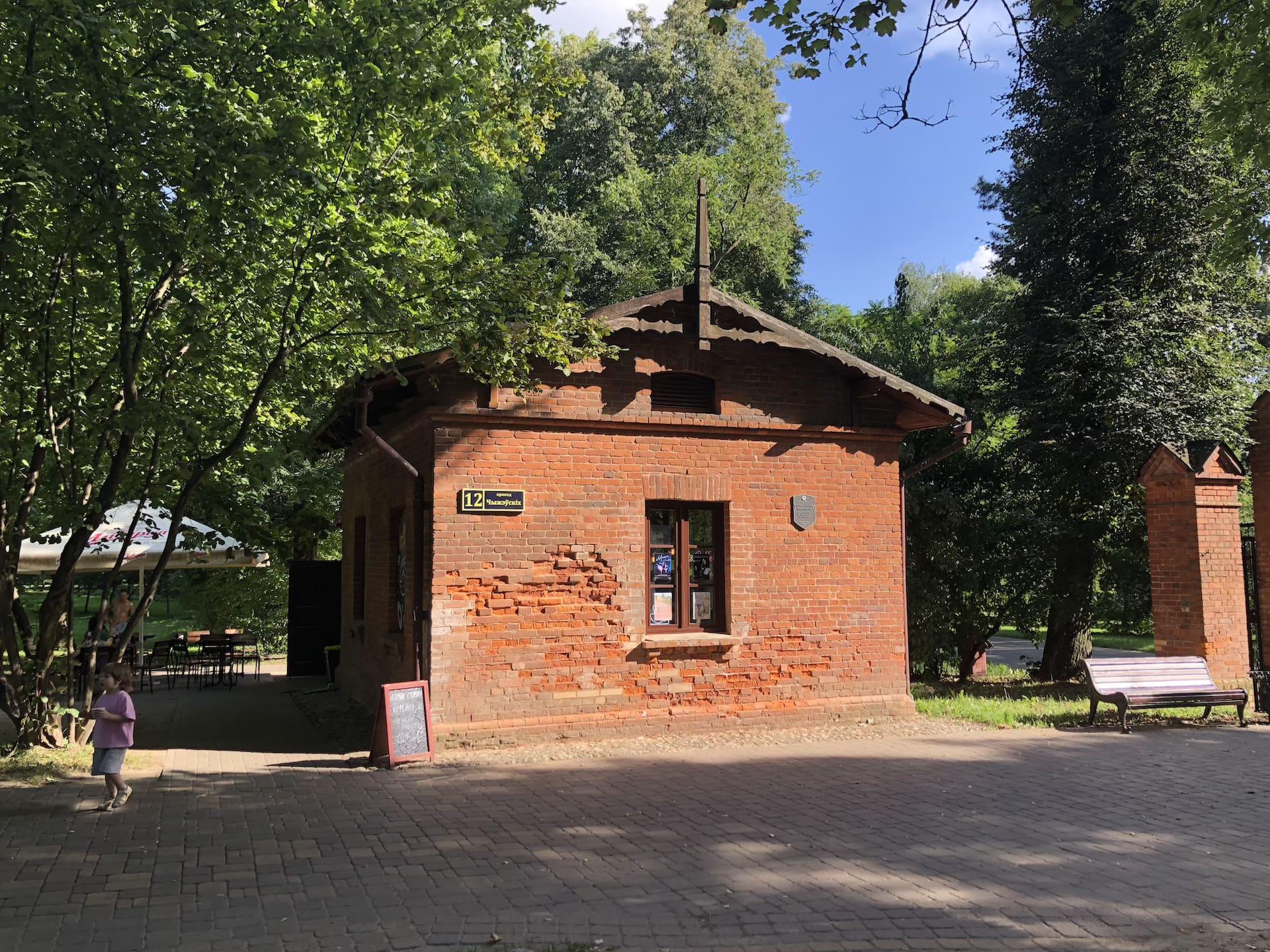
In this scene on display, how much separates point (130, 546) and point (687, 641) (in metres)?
7.85

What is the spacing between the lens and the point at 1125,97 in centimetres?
1542

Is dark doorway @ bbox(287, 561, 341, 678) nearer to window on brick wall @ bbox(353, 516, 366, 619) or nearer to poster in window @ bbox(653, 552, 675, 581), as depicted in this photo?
window on brick wall @ bbox(353, 516, 366, 619)

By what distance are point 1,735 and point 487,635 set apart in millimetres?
5898

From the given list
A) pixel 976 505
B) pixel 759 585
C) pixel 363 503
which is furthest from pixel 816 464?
pixel 363 503

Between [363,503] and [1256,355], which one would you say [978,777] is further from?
[1256,355]

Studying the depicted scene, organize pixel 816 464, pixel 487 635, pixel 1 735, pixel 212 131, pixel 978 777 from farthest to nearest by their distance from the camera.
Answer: pixel 816 464
pixel 1 735
pixel 487 635
pixel 978 777
pixel 212 131

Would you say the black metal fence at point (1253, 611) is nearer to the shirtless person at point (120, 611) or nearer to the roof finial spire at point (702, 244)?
the roof finial spire at point (702, 244)

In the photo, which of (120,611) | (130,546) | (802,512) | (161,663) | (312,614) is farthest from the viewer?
(161,663)

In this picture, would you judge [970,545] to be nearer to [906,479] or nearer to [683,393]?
[906,479]

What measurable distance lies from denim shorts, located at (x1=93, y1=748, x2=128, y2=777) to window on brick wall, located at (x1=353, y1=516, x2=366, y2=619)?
259 inches

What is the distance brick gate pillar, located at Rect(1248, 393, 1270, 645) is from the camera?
43.0 feet

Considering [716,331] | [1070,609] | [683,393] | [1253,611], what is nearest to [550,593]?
[683,393]

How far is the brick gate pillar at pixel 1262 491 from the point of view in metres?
13.1

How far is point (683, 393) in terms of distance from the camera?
35.5 feet
